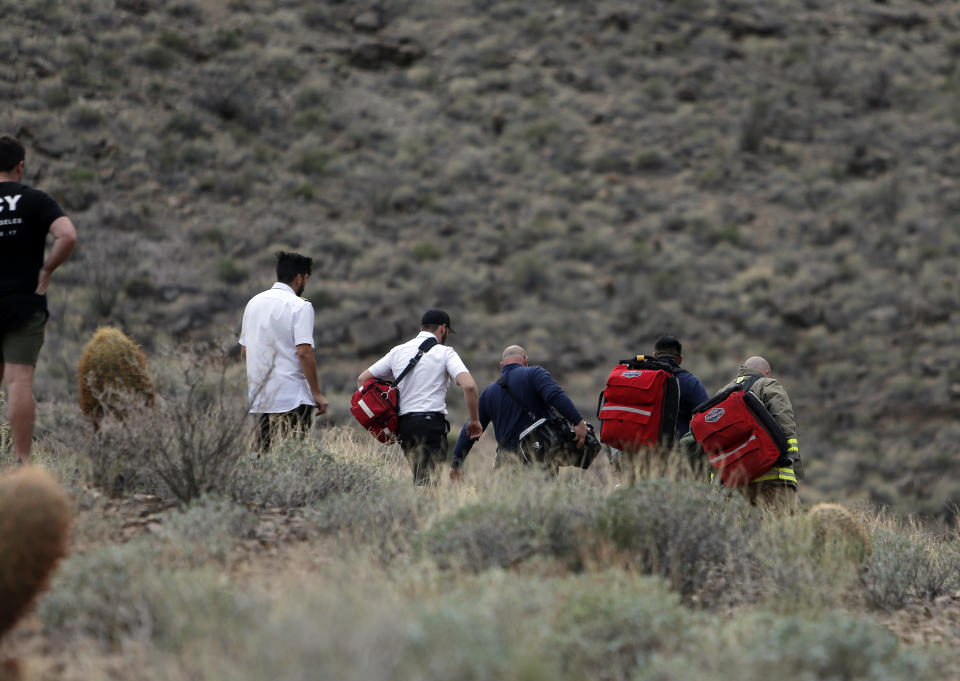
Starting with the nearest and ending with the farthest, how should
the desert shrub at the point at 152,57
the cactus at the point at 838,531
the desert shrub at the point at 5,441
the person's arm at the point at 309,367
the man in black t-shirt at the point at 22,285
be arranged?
the man in black t-shirt at the point at 22,285, the cactus at the point at 838,531, the desert shrub at the point at 5,441, the person's arm at the point at 309,367, the desert shrub at the point at 152,57

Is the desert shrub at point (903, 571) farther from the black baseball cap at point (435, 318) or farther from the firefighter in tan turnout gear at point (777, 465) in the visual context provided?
the black baseball cap at point (435, 318)

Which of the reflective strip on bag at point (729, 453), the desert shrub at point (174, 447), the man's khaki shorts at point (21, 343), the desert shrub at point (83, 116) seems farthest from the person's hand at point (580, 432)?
the desert shrub at point (83, 116)

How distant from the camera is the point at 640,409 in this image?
805 centimetres

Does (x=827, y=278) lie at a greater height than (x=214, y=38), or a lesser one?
lesser

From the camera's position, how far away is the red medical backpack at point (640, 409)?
7.98 m

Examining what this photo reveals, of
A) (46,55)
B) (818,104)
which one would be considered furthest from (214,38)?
(818,104)

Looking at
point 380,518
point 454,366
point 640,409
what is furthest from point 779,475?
point 380,518

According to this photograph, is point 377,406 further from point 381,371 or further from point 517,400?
point 517,400

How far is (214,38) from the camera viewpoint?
92.6ft

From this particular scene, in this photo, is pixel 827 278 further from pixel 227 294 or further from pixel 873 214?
pixel 227 294

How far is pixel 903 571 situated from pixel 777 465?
4.79 ft

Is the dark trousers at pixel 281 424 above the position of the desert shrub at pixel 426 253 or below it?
below

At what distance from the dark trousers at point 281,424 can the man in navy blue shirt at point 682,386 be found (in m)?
2.96

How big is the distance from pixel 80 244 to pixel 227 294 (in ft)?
10.7
